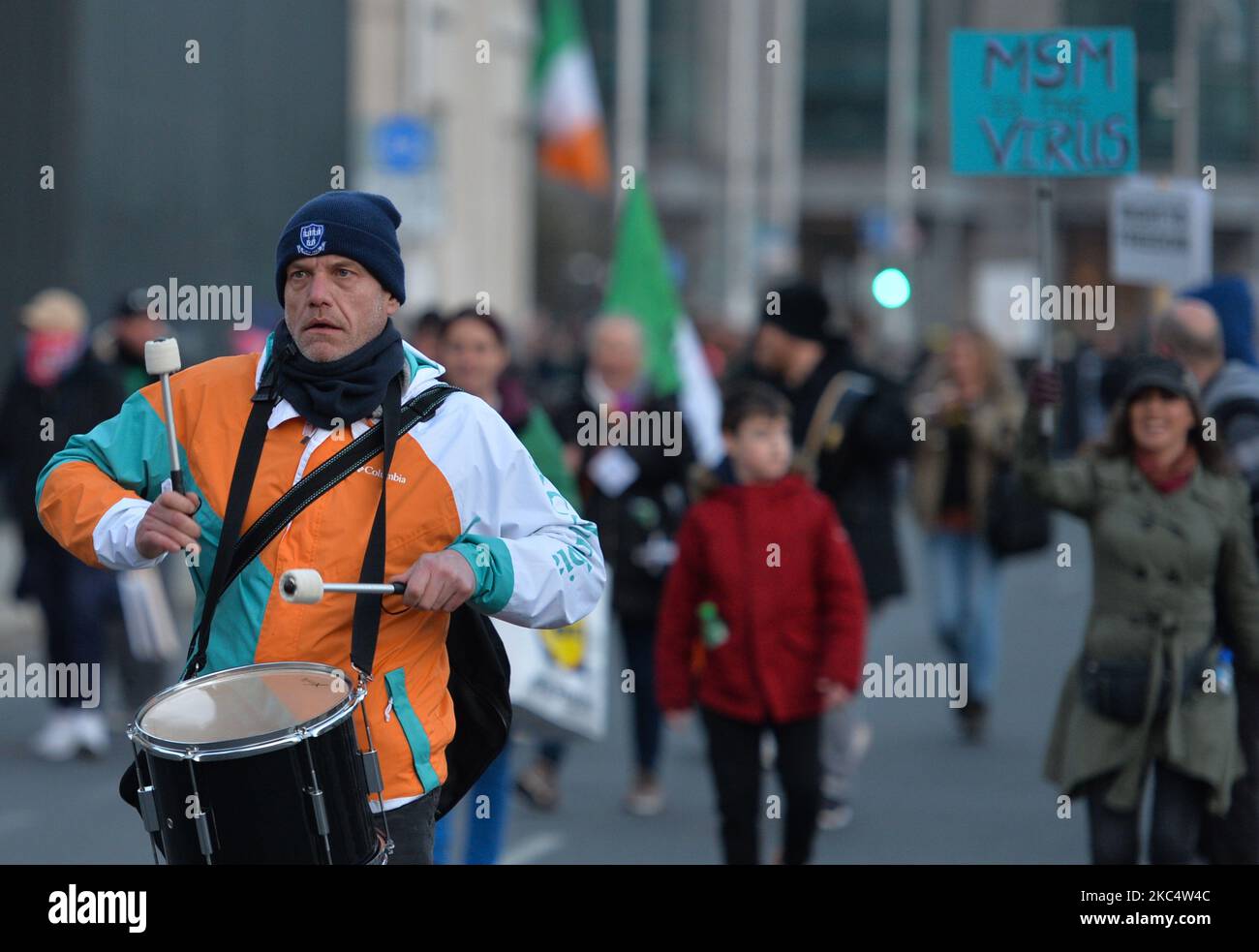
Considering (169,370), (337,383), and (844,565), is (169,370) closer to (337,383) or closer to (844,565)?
(337,383)

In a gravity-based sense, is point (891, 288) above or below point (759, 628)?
above

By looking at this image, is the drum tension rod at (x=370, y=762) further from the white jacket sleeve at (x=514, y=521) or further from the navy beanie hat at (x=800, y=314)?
the navy beanie hat at (x=800, y=314)

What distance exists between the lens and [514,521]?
157 inches

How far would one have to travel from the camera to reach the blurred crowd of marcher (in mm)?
5973

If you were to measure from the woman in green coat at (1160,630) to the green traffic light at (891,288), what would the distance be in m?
1.61

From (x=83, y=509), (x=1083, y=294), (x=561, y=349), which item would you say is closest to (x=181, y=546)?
(x=83, y=509)

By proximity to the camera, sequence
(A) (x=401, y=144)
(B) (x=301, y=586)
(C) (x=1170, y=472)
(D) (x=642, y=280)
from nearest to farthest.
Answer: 1. (B) (x=301, y=586)
2. (C) (x=1170, y=472)
3. (D) (x=642, y=280)
4. (A) (x=401, y=144)

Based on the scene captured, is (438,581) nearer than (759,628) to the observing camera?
Yes

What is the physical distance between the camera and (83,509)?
12.5 feet

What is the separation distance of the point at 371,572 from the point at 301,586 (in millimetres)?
368

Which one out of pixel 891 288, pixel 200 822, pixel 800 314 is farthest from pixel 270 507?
pixel 800 314

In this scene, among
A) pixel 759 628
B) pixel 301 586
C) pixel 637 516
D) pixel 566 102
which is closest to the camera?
pixel 301 586

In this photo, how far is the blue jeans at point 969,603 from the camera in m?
10.7

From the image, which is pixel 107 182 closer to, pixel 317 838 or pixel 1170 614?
pixel 1170 614
